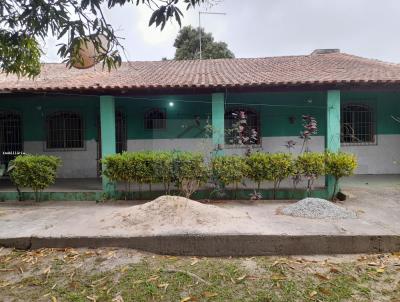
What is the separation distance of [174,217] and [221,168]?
2182 mm

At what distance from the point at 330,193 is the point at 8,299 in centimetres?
678

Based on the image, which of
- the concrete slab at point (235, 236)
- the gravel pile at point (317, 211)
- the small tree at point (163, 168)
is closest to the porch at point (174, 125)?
the small tree at point (163, 168)

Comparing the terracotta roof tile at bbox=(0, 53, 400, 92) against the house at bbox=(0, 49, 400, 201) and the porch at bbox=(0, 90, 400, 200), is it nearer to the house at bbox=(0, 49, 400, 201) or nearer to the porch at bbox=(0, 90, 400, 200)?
the house at bbox=(0, 49, 400, 201)

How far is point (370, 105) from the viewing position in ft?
35.3

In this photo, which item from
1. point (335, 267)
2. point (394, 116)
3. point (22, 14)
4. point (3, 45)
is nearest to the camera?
point (22, 14)

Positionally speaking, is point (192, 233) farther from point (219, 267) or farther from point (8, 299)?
Result: point (8, 299)

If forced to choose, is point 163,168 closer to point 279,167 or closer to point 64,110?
point 279,167

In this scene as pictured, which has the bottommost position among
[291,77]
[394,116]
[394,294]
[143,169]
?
[394,294]

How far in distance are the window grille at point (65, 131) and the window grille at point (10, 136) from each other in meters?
0.99

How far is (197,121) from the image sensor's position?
1066 centimetres

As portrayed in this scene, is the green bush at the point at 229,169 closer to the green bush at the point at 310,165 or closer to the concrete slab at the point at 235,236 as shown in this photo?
the green bush at the point at 310,165

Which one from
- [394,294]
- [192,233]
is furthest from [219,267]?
[394,294]

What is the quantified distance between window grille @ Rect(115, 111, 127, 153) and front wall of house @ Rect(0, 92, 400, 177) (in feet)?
0.56

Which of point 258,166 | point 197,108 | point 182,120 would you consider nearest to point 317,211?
point 258,166
